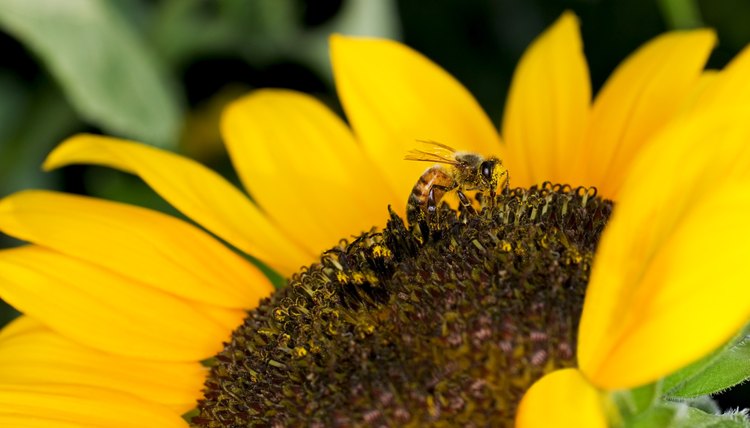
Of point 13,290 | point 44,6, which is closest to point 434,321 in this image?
point 13,290

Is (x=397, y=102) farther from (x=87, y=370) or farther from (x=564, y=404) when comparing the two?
(x=564, y=404)

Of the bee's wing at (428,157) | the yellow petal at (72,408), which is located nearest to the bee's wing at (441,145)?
the bee's wing at (428,157)

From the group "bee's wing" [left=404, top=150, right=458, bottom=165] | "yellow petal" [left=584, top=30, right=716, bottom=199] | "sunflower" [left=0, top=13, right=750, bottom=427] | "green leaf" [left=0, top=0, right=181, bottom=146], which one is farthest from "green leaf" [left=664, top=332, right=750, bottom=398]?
"green leaf" [left=0, top=0, right=181, bottom=146]

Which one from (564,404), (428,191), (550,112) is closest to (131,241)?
(428,191)

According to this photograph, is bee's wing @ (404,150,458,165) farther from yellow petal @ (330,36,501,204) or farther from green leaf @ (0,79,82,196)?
green leaf @ (0,79,82,196)

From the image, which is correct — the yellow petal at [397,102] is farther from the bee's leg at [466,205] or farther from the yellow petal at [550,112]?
the bee's leg at [466,205]

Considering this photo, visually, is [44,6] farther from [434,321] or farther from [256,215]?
[434,321]
